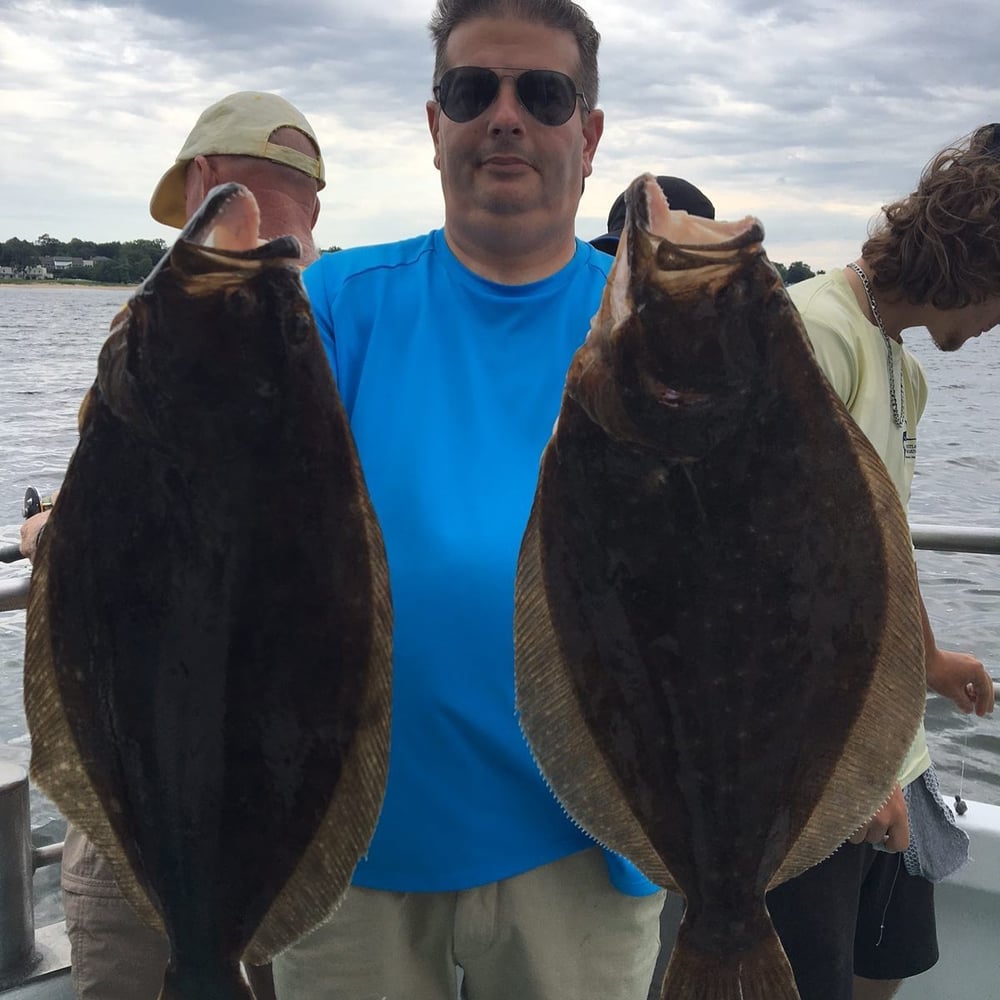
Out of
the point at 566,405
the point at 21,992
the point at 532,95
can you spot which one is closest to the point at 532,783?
the point at 566,405

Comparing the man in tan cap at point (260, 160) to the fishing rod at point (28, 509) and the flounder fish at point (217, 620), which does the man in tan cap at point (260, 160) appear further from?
the flounder fish at point (217, 620)

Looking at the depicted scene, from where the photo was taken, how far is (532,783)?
2062mm

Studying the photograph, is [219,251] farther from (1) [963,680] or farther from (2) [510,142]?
(1) [963,680]

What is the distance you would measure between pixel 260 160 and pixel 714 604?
7.87ft

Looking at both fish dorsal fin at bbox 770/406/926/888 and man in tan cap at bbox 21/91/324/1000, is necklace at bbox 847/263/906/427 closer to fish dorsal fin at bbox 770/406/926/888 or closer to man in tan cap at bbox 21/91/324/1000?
fish dorsal fin at bbox 770/406/926/888

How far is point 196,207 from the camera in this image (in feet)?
10.7

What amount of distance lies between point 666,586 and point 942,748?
6.36 m

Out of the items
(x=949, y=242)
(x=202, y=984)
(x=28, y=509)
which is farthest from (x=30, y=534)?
(x=949, y=242)

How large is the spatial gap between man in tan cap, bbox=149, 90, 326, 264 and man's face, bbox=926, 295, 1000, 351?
1.91 meters

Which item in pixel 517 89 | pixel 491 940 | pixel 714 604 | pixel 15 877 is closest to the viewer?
pixel 714 604

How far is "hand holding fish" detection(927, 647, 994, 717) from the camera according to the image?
306 cm

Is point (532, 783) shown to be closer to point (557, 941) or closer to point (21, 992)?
A: point (557, 941)

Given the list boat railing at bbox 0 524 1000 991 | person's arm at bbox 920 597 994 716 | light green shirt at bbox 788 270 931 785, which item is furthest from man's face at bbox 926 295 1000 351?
person's arm at bbox 920 597 994 716

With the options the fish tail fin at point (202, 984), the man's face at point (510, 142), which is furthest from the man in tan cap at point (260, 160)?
the fish tail fin at point (202, 984)
